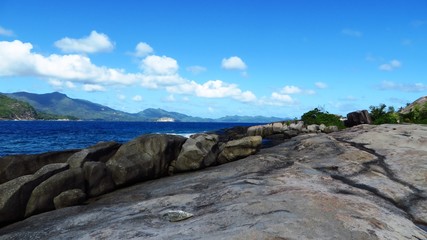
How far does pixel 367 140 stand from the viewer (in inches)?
819

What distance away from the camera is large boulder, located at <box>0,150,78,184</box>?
18812 millimetres

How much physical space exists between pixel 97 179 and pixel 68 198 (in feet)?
6.82

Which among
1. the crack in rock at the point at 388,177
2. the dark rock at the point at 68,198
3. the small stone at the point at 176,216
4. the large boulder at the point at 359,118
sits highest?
the large boulder at the point at 359,118

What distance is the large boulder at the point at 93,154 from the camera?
726 inches

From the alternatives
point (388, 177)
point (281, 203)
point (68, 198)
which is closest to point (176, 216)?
point (281, 203)

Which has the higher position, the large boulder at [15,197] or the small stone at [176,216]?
the small stone at [176,216]

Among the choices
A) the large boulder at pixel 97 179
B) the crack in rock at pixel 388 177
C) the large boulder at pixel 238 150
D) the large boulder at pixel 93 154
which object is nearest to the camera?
the crack in rock at pixel 388 177

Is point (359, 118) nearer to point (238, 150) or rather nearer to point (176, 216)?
point (238, 150)

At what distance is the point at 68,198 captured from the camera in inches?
614

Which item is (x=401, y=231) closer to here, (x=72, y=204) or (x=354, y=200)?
(x=354, y=200)

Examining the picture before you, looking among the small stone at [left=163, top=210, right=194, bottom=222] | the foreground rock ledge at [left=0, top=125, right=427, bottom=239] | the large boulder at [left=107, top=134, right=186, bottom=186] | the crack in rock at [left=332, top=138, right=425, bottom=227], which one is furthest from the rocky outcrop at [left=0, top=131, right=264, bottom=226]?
the crack in rock at [left=332, top=138, right=425, bottom=227]

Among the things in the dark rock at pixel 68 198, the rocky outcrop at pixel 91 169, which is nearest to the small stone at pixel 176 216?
the dark rock at pixel 68 198

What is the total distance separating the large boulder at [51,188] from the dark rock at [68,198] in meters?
0.34

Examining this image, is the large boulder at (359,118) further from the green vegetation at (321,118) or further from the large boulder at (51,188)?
the large boulder at (51,188)
